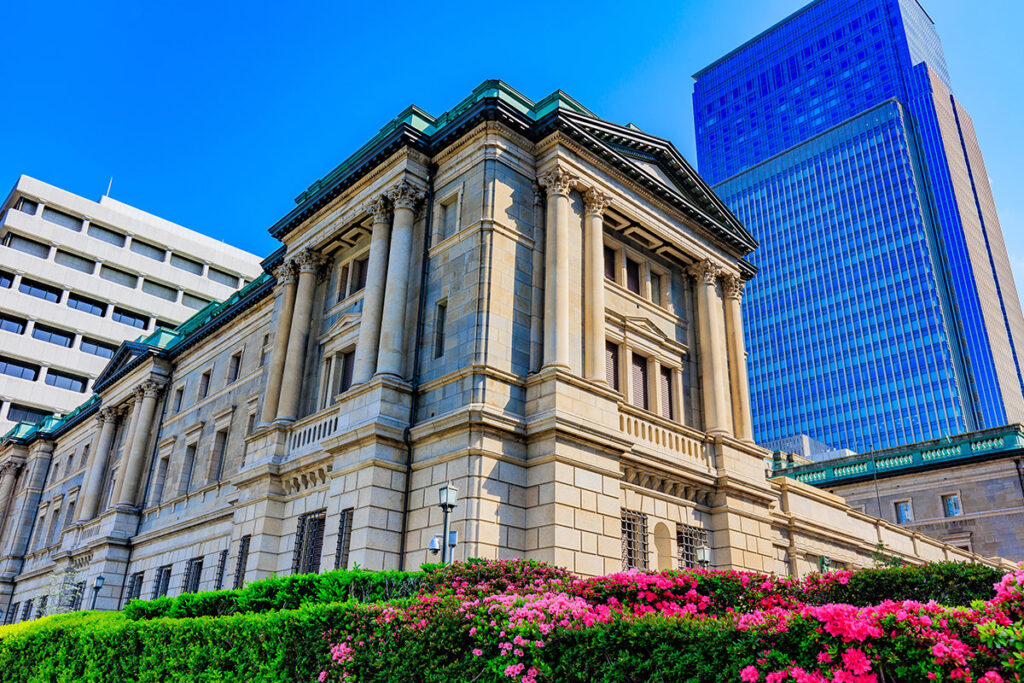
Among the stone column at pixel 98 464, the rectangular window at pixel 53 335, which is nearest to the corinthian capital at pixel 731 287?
the stone column at pixel 98 464

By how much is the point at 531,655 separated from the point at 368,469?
12.8m

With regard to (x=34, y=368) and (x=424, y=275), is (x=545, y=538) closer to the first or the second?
(x=424, y=275)

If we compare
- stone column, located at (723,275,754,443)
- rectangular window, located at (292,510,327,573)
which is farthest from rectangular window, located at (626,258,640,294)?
rectangular window, located at (292,510,327,573)

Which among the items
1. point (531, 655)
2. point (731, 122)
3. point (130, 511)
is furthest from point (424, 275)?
point (731, 122)

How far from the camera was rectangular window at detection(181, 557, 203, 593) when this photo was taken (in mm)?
33625

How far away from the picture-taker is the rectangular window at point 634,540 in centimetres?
2306

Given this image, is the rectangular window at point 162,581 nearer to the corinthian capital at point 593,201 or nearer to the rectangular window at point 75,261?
the corinthian capital at point 593,201

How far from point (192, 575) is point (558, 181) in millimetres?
23748

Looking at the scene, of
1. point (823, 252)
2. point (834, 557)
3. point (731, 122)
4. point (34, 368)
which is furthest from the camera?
point (731, 122)

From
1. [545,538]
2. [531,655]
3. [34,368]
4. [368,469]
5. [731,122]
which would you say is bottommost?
[531,655]

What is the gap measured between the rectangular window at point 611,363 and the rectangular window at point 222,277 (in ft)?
258

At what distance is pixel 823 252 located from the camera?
130250 millimetres

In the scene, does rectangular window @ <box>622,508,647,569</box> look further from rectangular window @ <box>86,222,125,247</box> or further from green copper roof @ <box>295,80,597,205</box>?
rectangular window @ <box>86,222,125,247</box>

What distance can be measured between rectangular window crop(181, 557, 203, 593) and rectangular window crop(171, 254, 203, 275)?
65.8 meters
